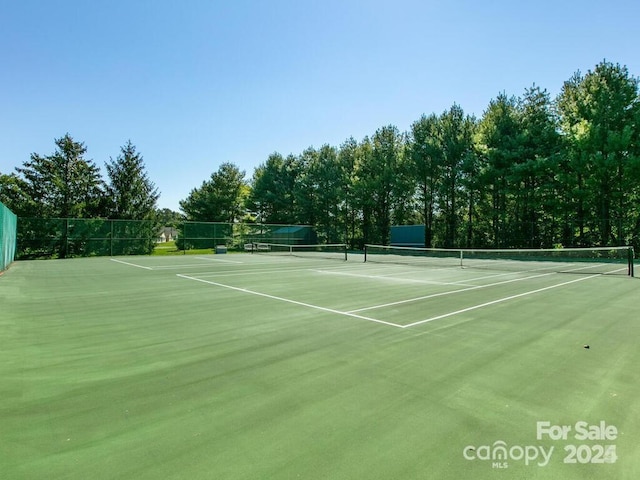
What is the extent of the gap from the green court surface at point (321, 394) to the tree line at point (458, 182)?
22.8 meters

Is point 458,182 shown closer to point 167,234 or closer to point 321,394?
point 321,394

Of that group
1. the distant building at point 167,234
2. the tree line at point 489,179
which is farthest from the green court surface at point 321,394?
the distant building at point 167,234

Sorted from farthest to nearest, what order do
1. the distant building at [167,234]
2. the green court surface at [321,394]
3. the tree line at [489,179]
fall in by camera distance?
the distant building at [167,234] < the tree line at [489,179] < the green court surface at [321,394]

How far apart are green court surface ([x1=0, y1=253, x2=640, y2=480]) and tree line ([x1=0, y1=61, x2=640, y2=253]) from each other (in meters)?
22.8

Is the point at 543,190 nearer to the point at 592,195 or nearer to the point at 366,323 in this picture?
the point at 592,195

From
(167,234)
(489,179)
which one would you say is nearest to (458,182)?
(489,179)

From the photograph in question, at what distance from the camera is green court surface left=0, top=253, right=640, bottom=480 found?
2.11m

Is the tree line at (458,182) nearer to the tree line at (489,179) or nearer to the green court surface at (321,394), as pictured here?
the tree line at (489,179)

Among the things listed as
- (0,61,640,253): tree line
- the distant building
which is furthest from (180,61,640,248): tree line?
the distant building

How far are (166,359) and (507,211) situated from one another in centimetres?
3082

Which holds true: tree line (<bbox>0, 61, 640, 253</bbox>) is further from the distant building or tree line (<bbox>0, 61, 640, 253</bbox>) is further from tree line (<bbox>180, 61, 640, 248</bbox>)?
the distant building

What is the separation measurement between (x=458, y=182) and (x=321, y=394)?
31.7 metres

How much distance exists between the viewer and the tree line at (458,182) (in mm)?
23562

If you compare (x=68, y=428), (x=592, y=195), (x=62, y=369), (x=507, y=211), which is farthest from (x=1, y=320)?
(x=507, y=211)
